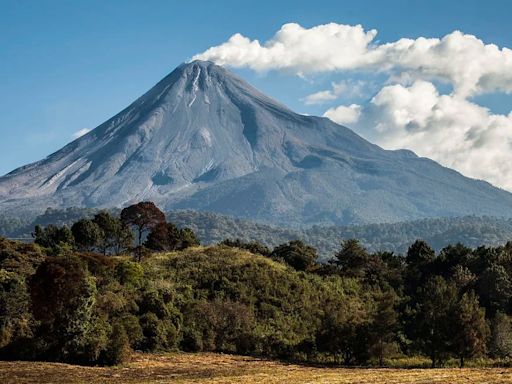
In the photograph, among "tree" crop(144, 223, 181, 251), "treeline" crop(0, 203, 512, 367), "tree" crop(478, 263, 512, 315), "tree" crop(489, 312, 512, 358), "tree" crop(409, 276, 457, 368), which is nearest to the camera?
"treeline" crop(0, 203, 512, 367)

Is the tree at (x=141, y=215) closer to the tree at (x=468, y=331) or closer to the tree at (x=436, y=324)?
the tree at (x=436, y=324)

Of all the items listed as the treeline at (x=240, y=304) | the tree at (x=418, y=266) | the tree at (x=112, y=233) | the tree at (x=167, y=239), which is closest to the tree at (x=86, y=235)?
the treeline at (x=240, y=304)

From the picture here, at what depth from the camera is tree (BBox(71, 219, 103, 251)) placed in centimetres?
8331

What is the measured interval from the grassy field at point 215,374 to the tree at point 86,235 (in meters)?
34.7

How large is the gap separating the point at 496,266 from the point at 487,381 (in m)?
40.1

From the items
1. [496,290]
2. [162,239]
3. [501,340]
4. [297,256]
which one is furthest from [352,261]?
[501,340]

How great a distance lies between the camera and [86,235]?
273 feet

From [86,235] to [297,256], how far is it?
2629 centimetres

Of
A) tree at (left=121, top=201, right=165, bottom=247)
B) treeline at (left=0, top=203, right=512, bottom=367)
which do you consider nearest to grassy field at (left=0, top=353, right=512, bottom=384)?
treeline at (left=0, top=203, right=512, bottom=367)

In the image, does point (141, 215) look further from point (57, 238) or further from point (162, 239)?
point (57, 238)

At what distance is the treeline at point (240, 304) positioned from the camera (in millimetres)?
49125

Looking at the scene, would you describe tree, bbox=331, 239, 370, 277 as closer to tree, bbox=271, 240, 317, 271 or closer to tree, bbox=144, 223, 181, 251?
tree, bbox=271, 240, 317, 271

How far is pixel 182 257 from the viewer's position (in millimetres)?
74000

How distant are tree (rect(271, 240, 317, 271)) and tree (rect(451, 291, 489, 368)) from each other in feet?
97.7
